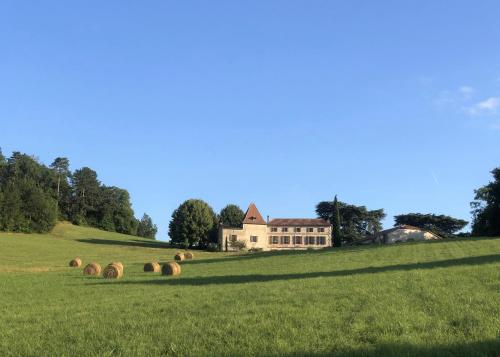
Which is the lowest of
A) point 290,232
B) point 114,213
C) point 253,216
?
point 290,232

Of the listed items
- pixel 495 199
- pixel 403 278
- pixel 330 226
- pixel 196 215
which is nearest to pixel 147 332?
pixel 403 278

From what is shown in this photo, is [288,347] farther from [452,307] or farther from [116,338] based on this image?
[452,307]

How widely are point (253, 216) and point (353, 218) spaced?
135ft

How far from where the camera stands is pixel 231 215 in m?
134

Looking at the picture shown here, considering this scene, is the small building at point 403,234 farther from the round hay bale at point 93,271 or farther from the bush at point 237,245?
the round hay bale at point 93,271

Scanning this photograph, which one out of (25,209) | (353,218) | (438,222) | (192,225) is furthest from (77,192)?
(438,222)

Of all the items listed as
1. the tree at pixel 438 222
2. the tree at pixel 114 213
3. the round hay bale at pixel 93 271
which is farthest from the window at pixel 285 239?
the round hay bale at pixel 93 271

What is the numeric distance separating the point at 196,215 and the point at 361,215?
2343 inches

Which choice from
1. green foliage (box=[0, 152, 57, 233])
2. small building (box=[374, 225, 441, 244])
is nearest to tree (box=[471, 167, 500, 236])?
small building (box=[374, 225, 441, 244])

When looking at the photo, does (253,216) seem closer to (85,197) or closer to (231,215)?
(231,215)

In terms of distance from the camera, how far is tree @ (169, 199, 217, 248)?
114562mm

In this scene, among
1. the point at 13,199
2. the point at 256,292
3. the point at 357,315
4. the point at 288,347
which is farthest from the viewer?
the point at 13,199

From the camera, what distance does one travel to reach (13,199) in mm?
111812

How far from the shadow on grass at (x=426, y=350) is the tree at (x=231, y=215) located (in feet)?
401
